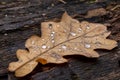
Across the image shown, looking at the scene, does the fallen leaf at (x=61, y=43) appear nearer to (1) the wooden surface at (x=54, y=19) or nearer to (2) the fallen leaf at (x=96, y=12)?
(1) the wooden surface at (x=54, y=19)

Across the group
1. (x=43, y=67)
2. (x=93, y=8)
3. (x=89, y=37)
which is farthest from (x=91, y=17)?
(x=43, y=67)

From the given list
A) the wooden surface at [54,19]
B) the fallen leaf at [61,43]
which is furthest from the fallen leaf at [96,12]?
the fallen leaf at [61,43]

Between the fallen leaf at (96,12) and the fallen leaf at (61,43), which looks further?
the fallen leaf at (96,12)

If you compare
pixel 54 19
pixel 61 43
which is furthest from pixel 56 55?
pixel 54 19

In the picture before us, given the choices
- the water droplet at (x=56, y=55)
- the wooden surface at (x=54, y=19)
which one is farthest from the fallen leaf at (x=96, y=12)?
the water droplet at (x=56, y=55)

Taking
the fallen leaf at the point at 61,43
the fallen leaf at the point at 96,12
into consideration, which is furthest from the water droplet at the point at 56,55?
the fallen leaf at the point at 96,12

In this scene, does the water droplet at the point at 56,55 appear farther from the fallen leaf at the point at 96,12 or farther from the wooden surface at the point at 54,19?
the fallen leaf at the point at 96,12

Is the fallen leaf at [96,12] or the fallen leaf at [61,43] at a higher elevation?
the fallen leaf at [96,12]
